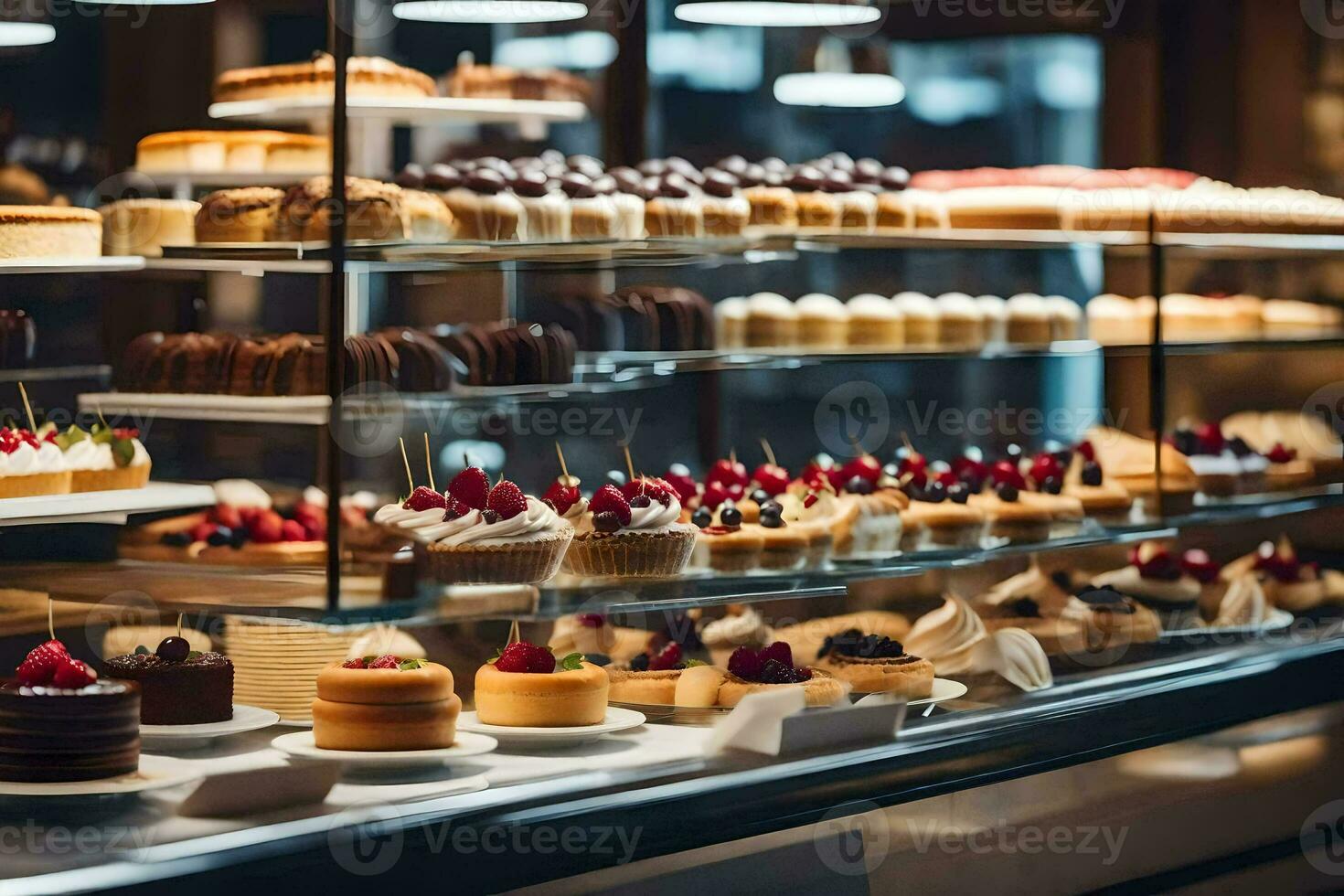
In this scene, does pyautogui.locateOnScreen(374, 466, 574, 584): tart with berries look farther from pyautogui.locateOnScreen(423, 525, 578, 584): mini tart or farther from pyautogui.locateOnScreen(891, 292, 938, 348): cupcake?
A: pyautogui.locateOnScreen(891, 292, 938, 348): cupcake

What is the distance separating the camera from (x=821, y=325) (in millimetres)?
4898

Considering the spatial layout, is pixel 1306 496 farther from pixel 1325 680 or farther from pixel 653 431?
pixel 653 431

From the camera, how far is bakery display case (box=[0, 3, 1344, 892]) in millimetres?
3156

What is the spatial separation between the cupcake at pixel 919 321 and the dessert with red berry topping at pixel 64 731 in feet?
8.72

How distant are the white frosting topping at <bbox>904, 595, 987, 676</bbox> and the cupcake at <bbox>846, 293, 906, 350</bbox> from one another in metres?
0.83

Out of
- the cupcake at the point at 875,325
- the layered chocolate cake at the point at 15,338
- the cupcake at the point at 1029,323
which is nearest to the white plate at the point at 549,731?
the layered chocolate cake at the point at 15,338

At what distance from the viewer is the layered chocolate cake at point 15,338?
13.5 feet

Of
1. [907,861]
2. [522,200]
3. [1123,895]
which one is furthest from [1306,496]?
[522,200]

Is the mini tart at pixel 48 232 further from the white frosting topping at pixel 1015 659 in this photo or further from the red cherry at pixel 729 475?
the white frosting topping at pixel 1015 659

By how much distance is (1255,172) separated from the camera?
637cm

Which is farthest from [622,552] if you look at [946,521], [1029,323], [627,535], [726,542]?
[1029,323]

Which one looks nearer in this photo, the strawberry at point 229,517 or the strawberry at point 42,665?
the strawberry at point 42,665

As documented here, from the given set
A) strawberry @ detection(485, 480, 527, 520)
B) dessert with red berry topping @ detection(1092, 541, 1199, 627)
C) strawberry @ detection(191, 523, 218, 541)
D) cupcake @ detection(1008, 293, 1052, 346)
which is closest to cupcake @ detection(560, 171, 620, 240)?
strawberry @ detection(485, 480, 527, 520)

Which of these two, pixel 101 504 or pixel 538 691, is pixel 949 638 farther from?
pixel 101 504
